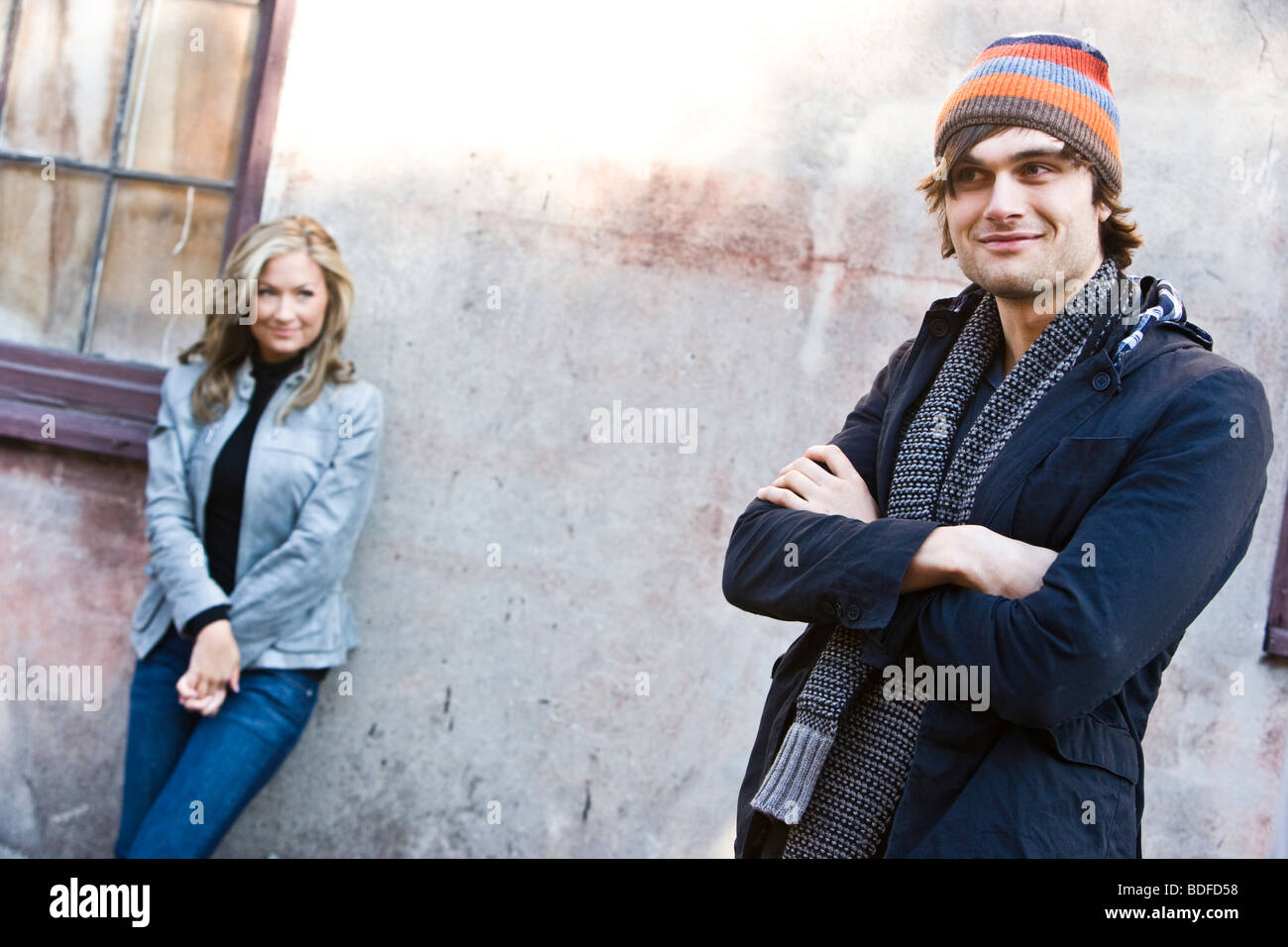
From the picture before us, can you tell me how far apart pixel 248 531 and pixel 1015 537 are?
2.35 m

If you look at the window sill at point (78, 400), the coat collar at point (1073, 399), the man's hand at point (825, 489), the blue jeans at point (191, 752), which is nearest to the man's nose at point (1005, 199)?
the coat collar at point (1073, 399)

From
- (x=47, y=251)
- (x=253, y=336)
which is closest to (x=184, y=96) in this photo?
(x=47, y=251)

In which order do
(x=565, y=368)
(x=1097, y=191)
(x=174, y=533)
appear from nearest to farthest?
1. (x=1097, y=191)
2. (x=174, y=533)
3. (x=565, y=368)

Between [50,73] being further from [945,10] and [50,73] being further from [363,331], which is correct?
[945,10]

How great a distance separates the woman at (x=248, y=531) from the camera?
331cm

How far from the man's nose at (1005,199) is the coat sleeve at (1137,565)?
40cm

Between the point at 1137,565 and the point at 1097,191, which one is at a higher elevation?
the point at 1097,191

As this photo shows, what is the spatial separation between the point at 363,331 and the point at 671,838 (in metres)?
2.00

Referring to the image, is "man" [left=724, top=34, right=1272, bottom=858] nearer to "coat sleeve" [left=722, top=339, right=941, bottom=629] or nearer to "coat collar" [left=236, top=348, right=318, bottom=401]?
"coat sleeve" [left=722, top=339, right=941, bottom=629]

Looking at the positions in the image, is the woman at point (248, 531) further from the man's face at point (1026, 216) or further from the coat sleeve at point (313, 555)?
the man's face at point (1026, 216)

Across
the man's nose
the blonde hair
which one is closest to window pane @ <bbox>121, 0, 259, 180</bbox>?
the blonde hair

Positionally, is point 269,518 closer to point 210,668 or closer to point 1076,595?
point 210,668

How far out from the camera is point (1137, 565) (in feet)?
5.52

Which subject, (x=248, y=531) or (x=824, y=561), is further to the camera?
(x=248, y=531)
